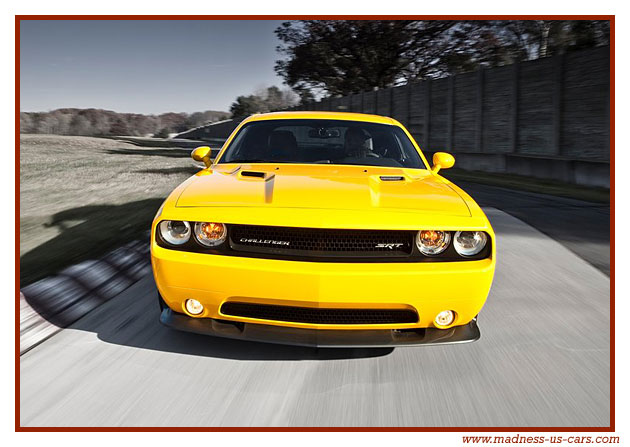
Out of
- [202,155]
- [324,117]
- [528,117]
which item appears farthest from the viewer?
[528,117]

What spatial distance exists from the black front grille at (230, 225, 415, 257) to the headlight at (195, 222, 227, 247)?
6cm

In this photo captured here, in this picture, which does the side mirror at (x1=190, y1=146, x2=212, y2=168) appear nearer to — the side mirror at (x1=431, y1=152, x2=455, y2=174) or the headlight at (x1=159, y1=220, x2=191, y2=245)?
the headlight at (x1=159, y1=220, x2=191, y2=245)

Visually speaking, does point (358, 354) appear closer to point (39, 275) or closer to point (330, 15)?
point (39, 275)

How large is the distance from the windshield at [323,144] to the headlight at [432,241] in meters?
1.45

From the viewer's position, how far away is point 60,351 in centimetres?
321

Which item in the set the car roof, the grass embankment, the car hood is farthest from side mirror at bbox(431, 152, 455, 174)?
the grass embankment

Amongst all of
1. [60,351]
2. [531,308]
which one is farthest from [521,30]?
[60,351]

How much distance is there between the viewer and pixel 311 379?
2.90 meters

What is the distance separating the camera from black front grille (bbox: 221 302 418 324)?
2957 millimetres

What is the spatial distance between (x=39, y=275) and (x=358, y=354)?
2960mm

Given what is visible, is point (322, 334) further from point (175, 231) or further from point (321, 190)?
point (175, 231)

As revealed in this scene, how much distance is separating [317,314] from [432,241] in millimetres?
710

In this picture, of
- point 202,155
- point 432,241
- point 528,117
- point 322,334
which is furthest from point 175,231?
point 528,117

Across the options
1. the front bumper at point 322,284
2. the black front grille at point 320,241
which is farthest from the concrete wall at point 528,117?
the black front grille at point 320,241
